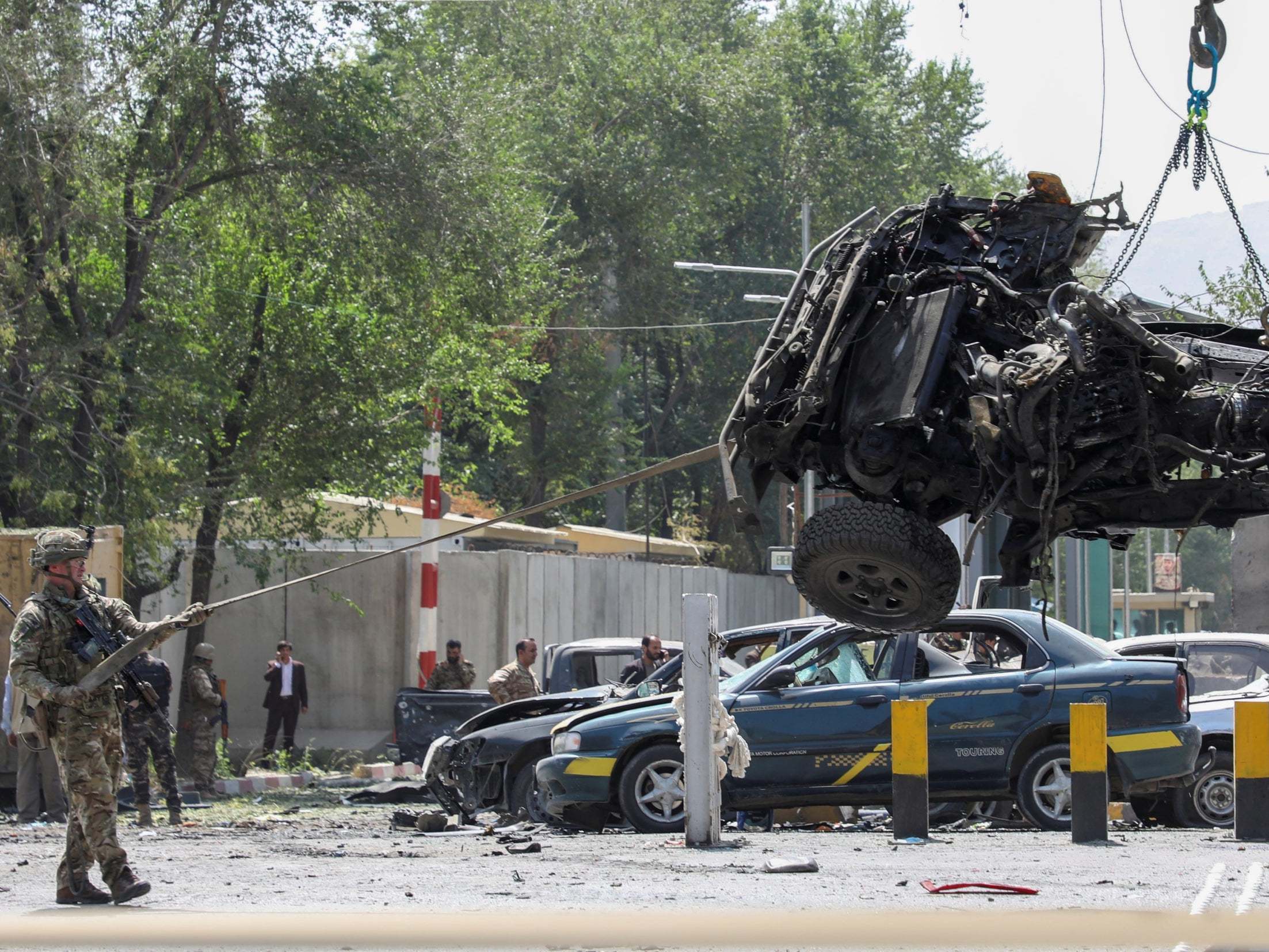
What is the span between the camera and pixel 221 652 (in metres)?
24.5

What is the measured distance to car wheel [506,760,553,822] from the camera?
13898mm

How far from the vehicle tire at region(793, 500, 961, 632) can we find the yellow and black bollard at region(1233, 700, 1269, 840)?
17.4ft

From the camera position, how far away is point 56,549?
844 centimetres

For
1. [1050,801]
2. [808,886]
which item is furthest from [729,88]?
[808,886]

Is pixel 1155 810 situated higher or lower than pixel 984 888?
lower

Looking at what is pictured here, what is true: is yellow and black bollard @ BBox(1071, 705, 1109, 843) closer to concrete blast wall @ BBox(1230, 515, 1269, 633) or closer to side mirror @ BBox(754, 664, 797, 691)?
side mirror @ BBox(754, 664, 797, 691)

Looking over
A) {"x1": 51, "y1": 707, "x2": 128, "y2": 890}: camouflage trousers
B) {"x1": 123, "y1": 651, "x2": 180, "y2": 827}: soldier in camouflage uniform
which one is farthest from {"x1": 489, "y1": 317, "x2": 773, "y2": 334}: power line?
{"x1": 51, "y1": 707, "x2": 128, "y2": 890}: camouflage trousers

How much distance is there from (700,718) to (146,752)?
539 cm

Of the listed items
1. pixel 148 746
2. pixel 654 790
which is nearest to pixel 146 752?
pixel 148 746

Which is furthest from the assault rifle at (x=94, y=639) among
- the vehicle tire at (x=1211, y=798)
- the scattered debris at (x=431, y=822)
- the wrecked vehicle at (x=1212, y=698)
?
the vehicle tire at (x=1211, y=798)

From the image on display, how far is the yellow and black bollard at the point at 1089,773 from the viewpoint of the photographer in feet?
35.6

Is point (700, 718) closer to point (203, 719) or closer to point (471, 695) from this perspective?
point (471, 695)

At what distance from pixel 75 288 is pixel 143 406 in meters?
1.54

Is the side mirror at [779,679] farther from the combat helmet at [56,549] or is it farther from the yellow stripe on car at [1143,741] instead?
the combat helmet at [56,549]
